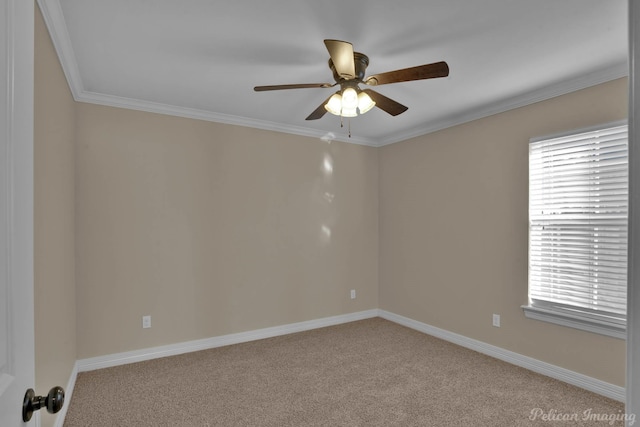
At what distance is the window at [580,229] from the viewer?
2.61m

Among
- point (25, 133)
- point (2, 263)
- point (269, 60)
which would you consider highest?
point (269, 60)

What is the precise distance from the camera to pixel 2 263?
2.18ft

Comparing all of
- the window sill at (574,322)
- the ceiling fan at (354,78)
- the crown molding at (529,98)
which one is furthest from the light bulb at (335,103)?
the window sill at (574,322)

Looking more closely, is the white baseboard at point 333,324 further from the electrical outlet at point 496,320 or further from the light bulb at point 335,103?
the light bulb at point 335,103

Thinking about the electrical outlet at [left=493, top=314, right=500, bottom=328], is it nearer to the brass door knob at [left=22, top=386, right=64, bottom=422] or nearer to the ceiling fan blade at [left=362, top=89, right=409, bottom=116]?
the ceiling fan blade at [left=362, top=89, right=409, bottom=116]

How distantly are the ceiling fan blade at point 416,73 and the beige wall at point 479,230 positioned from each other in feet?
5.53

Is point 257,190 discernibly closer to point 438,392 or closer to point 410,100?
point 410,100

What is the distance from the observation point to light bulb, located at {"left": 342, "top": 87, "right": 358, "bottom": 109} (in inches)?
90.0

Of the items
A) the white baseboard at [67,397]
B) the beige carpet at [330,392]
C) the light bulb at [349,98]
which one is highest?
the light bulb at [349,98]

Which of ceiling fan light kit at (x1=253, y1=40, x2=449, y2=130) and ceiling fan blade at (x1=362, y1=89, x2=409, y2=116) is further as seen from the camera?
ceiling fan blade at (x1=362, y1=89, x2=409, y2=116)

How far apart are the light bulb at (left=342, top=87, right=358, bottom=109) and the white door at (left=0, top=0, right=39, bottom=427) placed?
1.71 metres

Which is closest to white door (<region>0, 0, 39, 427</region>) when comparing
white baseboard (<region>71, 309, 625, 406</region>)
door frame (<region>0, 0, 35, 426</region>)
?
door frame (<region>0, 0, 35, 426</region>)

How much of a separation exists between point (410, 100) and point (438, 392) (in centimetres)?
253

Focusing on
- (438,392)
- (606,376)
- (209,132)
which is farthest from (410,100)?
(606,376)
